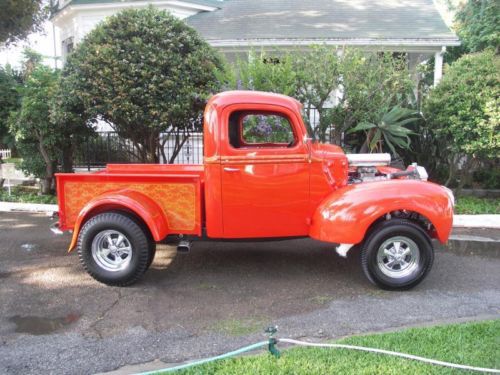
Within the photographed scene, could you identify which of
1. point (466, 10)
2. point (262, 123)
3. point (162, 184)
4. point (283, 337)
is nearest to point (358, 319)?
point (283, 337)

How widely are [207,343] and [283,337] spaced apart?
64cm

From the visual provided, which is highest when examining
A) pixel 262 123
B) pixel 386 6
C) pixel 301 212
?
pixel 386 6

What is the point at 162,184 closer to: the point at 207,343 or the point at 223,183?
the point at 223,183

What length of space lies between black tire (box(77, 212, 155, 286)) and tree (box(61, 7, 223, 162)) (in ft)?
12.5

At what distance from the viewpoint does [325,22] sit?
574 inches

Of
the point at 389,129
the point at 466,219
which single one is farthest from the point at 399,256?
the point at 389,129

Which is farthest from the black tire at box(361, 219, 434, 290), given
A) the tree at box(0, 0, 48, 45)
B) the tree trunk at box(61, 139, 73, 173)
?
the tree at box(0, 0, 48, 45)

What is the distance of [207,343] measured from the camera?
3.72 m

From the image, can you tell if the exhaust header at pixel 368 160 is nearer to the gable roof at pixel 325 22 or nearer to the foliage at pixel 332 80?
the foliage at pixel 332 80

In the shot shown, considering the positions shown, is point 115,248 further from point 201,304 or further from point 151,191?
point 201,304

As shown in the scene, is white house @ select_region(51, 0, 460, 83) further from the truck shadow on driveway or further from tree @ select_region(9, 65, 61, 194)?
the truck shadow on driveway

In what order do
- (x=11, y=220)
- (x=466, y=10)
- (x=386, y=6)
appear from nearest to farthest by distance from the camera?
(x=11, y=220)
(x=386, y=6)
(x=466, y=10)

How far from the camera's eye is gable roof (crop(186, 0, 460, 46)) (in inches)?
515

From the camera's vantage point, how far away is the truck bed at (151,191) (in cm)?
495
